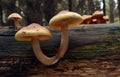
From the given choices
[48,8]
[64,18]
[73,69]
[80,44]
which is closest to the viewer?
[64,18]

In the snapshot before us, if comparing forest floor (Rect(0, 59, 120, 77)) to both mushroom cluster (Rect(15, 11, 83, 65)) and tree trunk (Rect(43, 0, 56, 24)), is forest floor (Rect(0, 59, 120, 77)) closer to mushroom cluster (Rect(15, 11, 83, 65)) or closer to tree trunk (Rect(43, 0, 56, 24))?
mushroom cluster (Rect(15, 11, 83, 65))

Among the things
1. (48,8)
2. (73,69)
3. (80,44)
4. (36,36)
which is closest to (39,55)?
(36,36)

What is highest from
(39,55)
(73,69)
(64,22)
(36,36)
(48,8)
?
(48,8)

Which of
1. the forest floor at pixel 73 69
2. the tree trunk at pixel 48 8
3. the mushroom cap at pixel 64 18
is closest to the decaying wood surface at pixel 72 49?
the forest floor at pixel 73 69

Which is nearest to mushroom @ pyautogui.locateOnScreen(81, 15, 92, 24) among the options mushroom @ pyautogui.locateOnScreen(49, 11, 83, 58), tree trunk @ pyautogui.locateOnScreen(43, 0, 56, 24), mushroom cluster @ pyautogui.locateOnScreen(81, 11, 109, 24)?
mushroom cluster @ pyautogui.locateOnScreen(81, 11, 109, 24)

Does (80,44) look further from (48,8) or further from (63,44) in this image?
(48,8)

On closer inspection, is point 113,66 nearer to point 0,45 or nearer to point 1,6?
point 0,45
